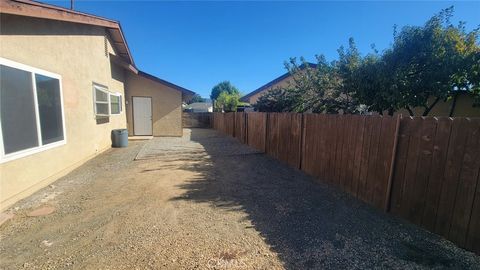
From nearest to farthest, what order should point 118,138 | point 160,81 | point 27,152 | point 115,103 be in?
1. point 27,152
2. point 118,138
3. point 115,103
4. point 160,81

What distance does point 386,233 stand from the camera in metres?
3.21

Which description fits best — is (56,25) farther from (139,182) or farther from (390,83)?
(390,83)

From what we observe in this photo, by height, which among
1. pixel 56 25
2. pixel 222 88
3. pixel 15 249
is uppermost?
pixel 222 88

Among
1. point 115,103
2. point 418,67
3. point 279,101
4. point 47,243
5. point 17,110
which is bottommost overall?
point 47,243

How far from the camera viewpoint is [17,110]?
4.20m

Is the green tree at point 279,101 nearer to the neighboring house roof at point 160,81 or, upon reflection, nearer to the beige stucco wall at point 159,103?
the neighboring house roof at point 160,81

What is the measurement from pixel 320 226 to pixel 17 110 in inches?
220

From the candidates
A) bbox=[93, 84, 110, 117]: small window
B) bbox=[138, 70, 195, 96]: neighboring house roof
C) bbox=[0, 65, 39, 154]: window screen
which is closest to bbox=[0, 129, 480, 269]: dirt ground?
bbox=[0, 65, 39, 154]: window screen

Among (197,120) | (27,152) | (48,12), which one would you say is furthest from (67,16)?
(197,120)

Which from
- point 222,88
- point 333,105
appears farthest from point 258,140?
point 222,88

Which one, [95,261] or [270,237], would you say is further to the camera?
[270,237]

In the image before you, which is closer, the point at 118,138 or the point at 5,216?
the point at 5,216

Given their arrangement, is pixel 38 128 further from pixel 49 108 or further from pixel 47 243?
pixel 47 243

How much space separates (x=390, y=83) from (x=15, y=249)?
7612mm
